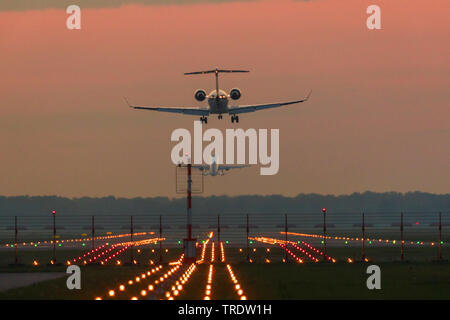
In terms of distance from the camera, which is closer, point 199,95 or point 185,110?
point 185,110

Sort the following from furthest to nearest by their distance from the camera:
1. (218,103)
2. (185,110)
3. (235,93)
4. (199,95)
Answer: (235,93) → (199,95) → (185,110) → (218,103)

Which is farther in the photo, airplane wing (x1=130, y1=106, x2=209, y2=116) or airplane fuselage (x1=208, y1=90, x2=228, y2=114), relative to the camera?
airplane wing (x1=130, y1=106, x2=209, y2=116)

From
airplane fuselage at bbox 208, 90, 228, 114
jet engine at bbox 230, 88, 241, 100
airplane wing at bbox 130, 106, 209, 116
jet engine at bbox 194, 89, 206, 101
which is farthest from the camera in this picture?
jet engine at bbox 230, 88, 241, 100

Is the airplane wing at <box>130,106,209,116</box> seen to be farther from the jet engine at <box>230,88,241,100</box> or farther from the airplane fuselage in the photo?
the jet engine at <box>230,88,241,100</box>

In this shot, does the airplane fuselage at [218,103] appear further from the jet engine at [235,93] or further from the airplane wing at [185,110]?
the jet engine at [235,93]

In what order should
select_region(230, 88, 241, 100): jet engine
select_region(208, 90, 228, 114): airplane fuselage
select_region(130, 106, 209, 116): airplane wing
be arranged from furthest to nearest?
1. select_region(230, 88, 241, 100): jet engine
2. select_region(130, 106, 209, 116): airplane wing
3. select_region(208, 90, 228, 114): airplane fuselage

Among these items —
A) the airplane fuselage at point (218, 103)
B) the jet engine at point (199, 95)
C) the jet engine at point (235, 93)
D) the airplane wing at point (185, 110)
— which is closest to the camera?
the airplane fuselage at point (218, 103)

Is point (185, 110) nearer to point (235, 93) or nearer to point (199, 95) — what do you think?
point (199, 95)

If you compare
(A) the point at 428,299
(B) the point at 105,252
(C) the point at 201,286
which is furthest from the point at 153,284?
(B) the point at 105,252

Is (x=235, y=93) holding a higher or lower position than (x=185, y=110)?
higher

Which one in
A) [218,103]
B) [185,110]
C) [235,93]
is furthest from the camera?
[235,93]

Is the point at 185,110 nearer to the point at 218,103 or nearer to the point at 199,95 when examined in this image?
the point at 199,95
